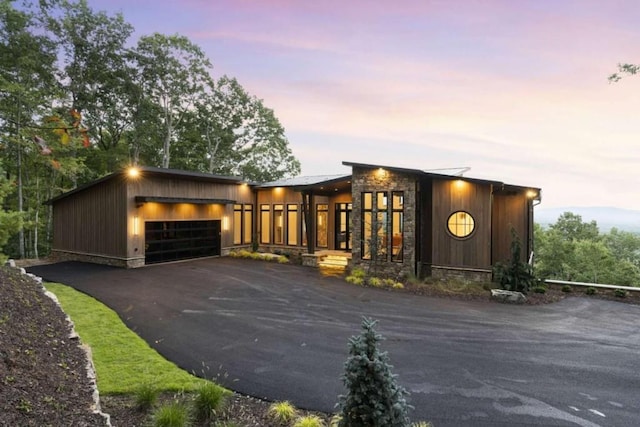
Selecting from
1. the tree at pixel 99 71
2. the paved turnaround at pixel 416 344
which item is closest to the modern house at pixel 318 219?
the paved turnaround at pixel 416 344

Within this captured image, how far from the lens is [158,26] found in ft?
74.2

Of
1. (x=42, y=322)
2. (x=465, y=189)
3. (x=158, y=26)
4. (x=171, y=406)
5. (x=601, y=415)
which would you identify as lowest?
(x=601, y=415)

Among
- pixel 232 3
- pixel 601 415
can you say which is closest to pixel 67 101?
pixel 232 3

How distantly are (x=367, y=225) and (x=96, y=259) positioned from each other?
1163cm

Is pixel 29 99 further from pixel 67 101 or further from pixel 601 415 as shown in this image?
pixel 601 415

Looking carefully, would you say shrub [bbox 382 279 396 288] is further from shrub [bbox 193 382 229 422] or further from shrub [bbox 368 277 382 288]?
shrub [bbox 193 382 229 422]

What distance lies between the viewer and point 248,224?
1941 cm

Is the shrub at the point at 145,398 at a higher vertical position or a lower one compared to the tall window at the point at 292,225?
lower

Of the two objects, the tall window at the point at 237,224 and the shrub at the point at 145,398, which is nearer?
the shrub at the point at 145,398

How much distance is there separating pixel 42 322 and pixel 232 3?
10.4m

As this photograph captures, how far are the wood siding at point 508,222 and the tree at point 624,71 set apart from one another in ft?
15.4

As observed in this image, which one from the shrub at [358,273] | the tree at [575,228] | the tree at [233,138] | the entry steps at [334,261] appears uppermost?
the tree at [233,138]

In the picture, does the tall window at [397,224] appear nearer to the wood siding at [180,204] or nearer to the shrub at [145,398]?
the wood siding at [180,204]

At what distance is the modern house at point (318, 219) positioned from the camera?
1202 centimetres
